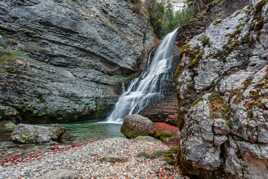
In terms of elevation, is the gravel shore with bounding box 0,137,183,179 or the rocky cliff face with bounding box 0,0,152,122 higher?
the rocky cliff face with bounding box 0,0,152,122

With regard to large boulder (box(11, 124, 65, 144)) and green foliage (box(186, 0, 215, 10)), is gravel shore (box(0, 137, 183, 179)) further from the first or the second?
green foliage (box(186, 0, 215, 10))

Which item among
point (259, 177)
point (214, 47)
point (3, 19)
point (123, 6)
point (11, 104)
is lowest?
point (259, 177)

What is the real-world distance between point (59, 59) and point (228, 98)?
48.7 feet

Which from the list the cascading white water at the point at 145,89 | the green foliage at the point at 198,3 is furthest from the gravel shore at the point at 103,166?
the green foliage at the point at 198,3

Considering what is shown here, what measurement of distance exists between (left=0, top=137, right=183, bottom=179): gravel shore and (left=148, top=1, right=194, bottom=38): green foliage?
843 inches

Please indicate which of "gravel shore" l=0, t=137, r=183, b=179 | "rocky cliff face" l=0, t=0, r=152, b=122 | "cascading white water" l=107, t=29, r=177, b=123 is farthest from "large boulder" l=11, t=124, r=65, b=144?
"cascading white water" l=107, t=29, r=177, b=123

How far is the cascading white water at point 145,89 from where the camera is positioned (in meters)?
17.1

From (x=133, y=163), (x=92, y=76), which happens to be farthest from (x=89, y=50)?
(x=133, y=163)

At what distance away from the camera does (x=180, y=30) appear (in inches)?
870

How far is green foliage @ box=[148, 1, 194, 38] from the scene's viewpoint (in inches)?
1053

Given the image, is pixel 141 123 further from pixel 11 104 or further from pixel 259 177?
pixel 11 104

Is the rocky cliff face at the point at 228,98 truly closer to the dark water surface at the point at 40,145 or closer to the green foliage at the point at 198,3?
the dark water surface at the point at 40,145

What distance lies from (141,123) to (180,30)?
1403 centimetres

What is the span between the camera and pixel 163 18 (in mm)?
28078
